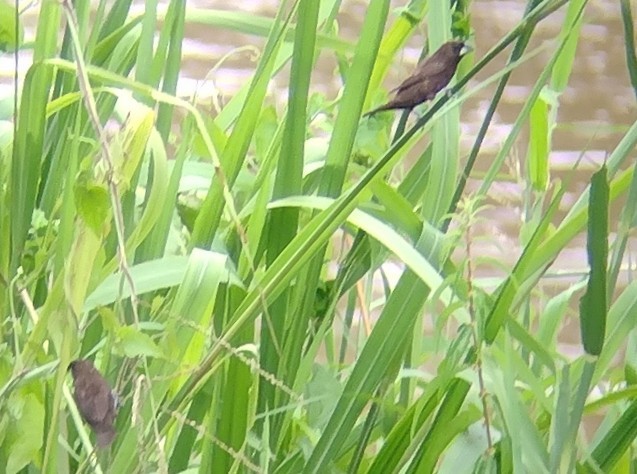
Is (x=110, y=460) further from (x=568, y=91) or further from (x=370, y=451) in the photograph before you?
(x=568, y=91)

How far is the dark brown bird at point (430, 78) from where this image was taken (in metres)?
0.23

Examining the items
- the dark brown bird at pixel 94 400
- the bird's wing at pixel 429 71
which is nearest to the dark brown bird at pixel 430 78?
the bird's wing at pixel 429 71

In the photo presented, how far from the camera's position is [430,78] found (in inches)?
9.0

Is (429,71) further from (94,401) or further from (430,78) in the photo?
(94,401)

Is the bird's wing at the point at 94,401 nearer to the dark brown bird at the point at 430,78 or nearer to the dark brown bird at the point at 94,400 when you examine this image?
the dark brown bird at the point at 94,400

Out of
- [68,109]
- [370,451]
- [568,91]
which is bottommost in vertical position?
[370,451]

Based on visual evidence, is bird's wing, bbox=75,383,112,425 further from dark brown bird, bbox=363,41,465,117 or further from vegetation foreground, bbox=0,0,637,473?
dark brown bird, bbox=363,41,465,117

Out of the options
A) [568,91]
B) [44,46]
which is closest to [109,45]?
[44,46]

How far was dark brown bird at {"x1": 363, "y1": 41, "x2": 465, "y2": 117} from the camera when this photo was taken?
23 cm

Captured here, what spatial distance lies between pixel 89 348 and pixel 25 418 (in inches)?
3.3

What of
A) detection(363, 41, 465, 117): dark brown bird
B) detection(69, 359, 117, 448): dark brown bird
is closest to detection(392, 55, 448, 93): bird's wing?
detection(363, 41, 465, 117): dark brown bird

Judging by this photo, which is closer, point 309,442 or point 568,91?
point 309,442

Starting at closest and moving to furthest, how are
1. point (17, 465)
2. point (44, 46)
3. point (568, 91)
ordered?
point (17, 465), point (44, 46), point (568, 91)

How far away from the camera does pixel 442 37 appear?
11.4 inches
